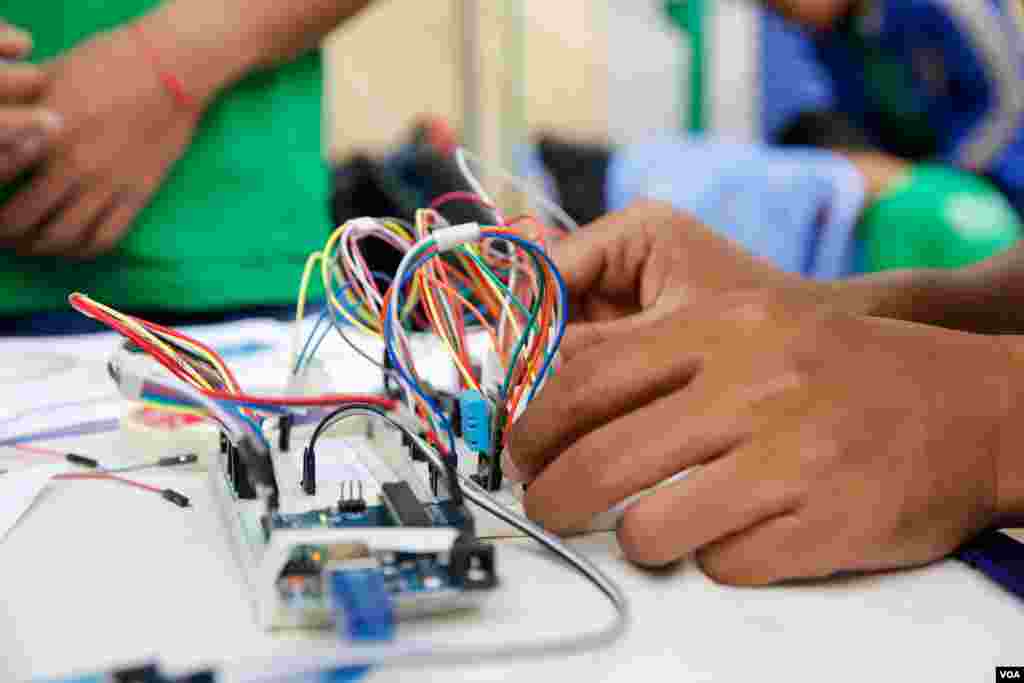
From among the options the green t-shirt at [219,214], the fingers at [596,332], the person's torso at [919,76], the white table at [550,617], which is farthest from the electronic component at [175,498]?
the person's torso at [919,76]

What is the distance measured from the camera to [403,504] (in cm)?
41

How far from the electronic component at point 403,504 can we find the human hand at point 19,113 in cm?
68

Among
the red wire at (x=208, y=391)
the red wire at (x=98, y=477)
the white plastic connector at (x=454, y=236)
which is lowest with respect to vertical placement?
the red wire at (x=98, y=477)

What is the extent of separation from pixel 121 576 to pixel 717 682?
0.27 m

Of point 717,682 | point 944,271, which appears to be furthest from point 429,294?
point 944,271

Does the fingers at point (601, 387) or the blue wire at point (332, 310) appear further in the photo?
the blue wire at point (332, 310)

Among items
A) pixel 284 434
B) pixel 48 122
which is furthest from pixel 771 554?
pixel 48 122

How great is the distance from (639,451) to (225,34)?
0.83 metres

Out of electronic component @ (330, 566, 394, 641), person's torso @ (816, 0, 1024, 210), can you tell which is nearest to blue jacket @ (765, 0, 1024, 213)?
person's torso @ (816, 0, 1024, 210)

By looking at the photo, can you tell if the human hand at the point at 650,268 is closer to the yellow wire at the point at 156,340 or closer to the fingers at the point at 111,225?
the yellow wire at the point at 156,340

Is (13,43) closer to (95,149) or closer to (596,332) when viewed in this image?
(95,149)

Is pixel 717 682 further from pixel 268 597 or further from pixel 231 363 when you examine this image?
pixel 231 363

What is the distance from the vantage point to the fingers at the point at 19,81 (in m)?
0.89

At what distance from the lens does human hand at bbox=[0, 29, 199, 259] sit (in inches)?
37.6
